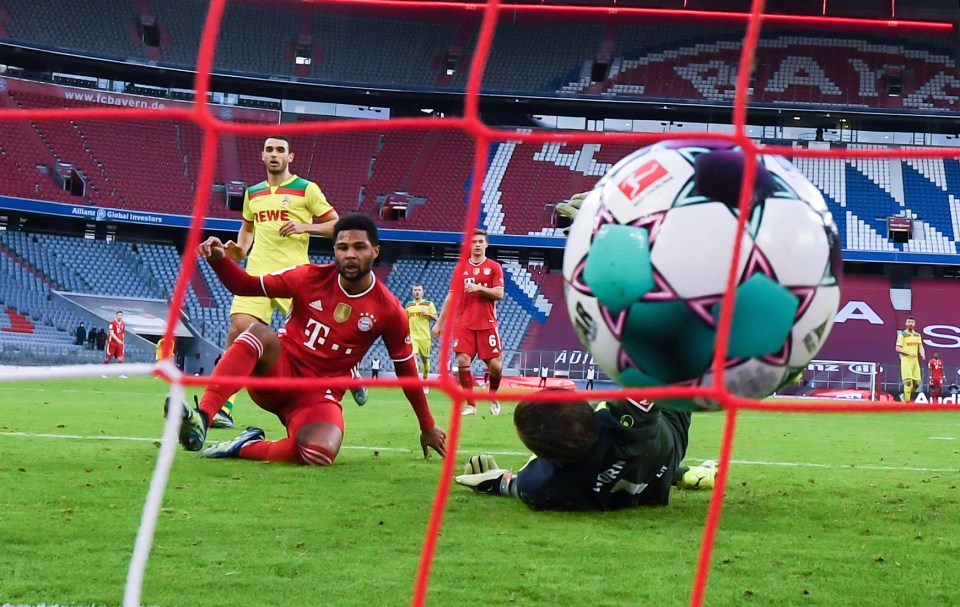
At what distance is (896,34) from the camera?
26.0m

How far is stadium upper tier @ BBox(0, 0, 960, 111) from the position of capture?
86.4ft

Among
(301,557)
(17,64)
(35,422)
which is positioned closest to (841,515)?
(301,557)

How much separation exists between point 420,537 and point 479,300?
631 centimetres

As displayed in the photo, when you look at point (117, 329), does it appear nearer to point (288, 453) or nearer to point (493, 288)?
point (493, 288)

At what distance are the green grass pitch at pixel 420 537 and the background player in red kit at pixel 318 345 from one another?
18 centimetres

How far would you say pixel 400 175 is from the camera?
26.6m

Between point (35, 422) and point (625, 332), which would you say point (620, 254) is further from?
point (35, 422)

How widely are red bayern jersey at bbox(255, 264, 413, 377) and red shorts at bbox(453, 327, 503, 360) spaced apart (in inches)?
174

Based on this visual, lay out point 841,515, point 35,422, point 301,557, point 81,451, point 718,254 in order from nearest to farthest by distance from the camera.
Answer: point 718,254
point 301,557
point 841,515
point 81,451
point 35,422

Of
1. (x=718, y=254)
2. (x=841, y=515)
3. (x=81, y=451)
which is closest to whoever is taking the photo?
(x=718, y=254)

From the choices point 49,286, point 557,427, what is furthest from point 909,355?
point 49,286

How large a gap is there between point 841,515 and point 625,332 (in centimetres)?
156

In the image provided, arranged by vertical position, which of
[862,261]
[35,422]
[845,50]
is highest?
[845,50]

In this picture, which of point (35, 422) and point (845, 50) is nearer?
point (35, 422)
